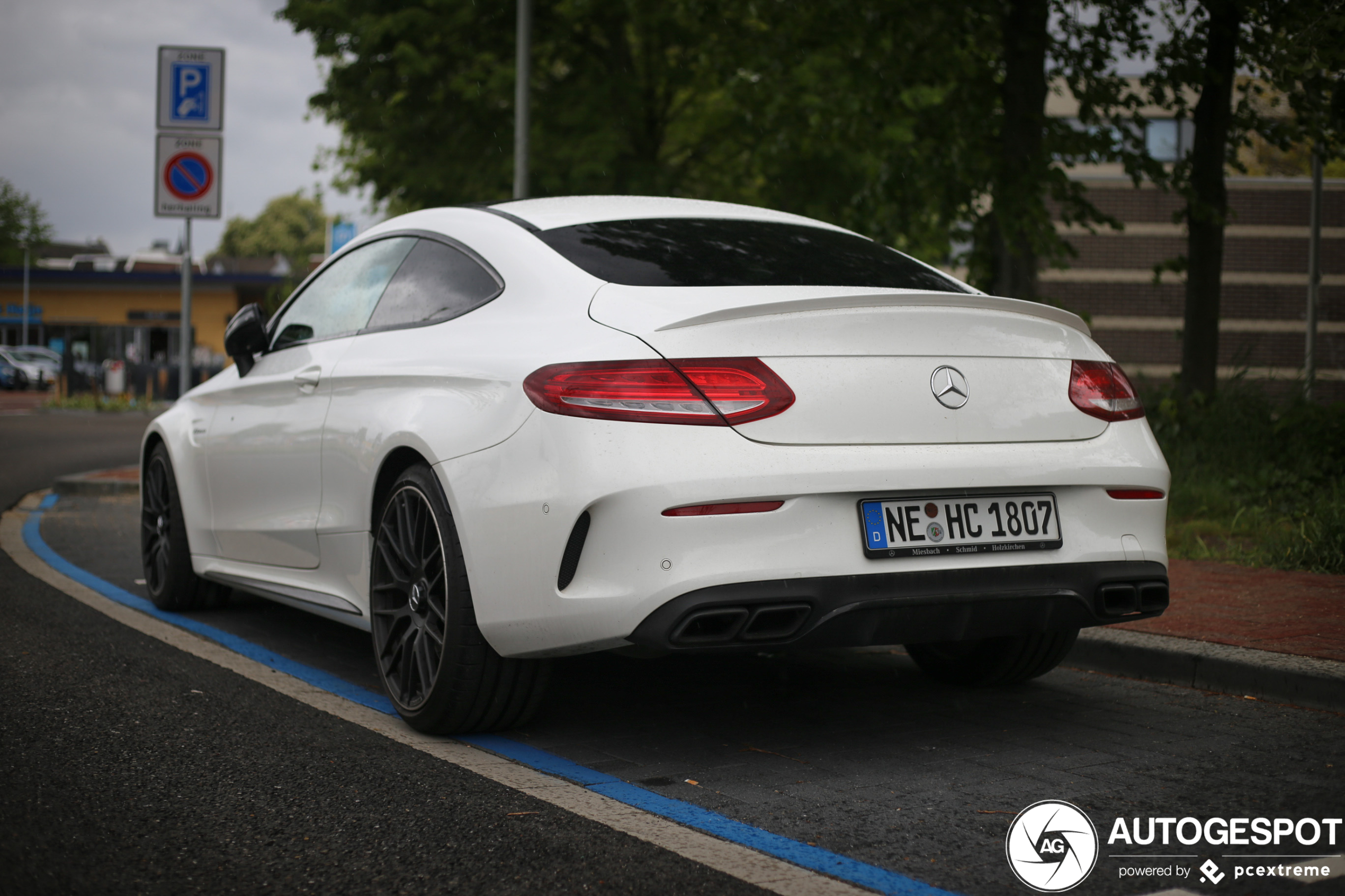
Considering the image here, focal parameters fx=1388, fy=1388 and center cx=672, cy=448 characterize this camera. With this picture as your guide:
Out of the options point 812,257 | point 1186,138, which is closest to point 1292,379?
point 812,257

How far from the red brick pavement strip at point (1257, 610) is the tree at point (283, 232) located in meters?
101

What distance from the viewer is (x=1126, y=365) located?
26406 millimetres

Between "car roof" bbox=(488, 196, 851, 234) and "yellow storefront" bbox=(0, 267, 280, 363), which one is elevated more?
"yellow storefront" bbox=(0, 267, 280, 363)

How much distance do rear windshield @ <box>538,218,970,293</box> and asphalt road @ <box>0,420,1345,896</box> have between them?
4.39 feet

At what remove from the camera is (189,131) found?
41.5ft

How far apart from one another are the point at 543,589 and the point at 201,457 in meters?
2.94

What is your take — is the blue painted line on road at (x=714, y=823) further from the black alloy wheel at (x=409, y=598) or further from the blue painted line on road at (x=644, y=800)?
the black alloy wheel at (x=409, y=598)

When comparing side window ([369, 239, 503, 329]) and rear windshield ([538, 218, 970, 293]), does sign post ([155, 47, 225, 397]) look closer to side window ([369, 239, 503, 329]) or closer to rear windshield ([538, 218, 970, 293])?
side window ([369, 239, 503, 329])

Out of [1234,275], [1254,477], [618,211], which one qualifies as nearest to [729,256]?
[618,211]

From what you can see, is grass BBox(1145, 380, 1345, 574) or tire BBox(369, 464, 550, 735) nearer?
Result: tire BBox(369, 464, 550, 735)

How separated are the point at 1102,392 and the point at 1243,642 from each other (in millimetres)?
1595

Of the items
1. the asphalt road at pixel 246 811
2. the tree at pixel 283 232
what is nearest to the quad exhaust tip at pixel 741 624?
the asphalt road at pixel 246 811

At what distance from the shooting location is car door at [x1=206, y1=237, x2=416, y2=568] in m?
4.86

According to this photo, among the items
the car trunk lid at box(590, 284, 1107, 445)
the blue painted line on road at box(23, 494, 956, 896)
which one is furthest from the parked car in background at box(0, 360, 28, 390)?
the car trunk lid at box(590, 284, 1107, 445)
